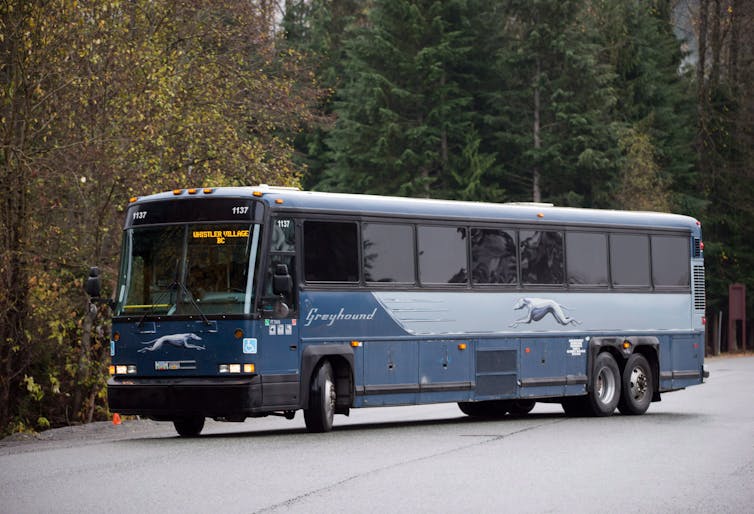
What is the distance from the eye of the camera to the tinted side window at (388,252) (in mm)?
20031

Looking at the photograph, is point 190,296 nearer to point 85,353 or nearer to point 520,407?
point 520,407

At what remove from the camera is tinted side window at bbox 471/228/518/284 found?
21.8 m

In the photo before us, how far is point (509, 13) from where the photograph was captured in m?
61.1

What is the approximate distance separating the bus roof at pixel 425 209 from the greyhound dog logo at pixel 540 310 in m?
1.23

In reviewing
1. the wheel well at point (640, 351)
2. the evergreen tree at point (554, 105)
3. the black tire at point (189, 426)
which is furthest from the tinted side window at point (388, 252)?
the evergreen tree at point (554, 105)

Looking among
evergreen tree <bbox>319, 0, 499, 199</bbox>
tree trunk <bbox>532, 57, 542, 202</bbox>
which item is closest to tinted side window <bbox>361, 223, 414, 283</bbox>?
evergreen tree <bbox>319, 0, 499, 199</bbox>

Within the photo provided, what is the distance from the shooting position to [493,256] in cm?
2216

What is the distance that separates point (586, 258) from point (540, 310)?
147 centimetres

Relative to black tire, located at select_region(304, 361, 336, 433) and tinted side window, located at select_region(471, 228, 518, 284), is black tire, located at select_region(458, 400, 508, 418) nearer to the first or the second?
tinted side window, located at select_region(471, 228, 518, 284)

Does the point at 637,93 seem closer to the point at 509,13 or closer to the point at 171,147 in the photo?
the point at 509,13

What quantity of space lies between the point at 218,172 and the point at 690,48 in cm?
4954

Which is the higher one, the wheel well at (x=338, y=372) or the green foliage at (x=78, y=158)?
the green foliage at (x=78, y=158)

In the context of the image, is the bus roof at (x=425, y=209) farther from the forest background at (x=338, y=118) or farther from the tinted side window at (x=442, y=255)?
the forest background at (x=338, y=118)

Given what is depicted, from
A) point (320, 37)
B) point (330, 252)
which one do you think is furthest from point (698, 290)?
point (320, 37)
